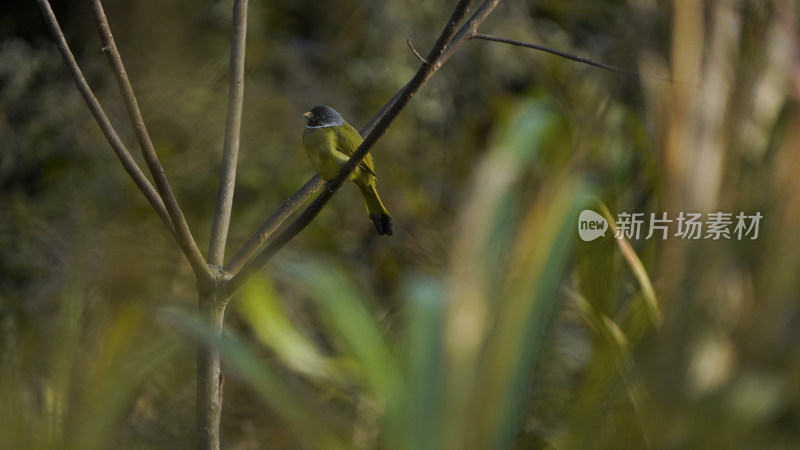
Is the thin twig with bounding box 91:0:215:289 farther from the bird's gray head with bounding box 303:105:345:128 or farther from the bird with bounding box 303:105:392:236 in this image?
the bird's gray head with bounding box 303:105:345:128

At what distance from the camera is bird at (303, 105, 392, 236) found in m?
2.32

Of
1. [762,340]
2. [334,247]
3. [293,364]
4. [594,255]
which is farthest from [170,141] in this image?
[762,340]

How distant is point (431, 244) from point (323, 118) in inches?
28.2

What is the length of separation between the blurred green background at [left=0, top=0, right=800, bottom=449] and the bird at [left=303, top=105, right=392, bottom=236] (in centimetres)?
28

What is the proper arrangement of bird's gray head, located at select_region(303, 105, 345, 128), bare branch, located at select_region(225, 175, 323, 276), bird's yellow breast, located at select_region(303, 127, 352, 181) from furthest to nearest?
1. bird's gray head, located at select_region(303, 105, 345, 128)
2. bird's yellow breast, located at select_region(303, 127, 352, 181)
3. bare branch, located at select_region(225, 175, 323, 276)

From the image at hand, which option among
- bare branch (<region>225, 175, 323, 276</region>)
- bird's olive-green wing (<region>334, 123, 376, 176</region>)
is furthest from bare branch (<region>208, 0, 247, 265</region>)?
bird's olive-green wing (<region>334, 123, 376, 176</region>)

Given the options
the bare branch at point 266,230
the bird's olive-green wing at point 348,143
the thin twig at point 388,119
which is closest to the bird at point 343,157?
the bird's olive-green wing at point 348,143

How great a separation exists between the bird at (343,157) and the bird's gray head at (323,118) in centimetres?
1

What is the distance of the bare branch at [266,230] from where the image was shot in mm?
1328

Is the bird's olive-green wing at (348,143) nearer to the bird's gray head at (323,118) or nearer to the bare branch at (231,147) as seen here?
the bird's gray head at (323,118)

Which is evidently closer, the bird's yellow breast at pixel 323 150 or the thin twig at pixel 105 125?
the thin twig at pixel 105 125

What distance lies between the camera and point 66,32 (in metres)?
4.04

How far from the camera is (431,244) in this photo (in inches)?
121

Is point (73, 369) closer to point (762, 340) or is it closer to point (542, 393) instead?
point (542, 393)
